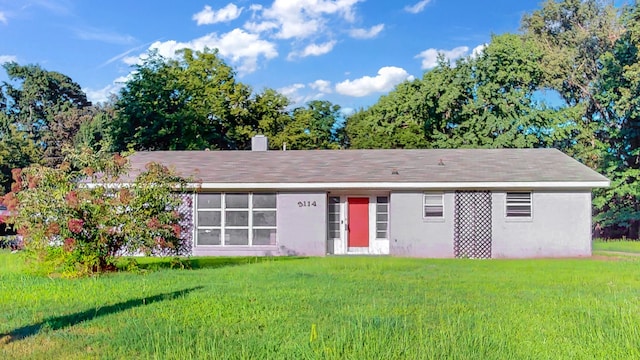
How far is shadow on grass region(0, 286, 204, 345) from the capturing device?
22.4 ft

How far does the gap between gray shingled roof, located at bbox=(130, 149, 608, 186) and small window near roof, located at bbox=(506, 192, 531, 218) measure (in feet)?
2.28

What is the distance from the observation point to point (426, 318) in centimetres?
757

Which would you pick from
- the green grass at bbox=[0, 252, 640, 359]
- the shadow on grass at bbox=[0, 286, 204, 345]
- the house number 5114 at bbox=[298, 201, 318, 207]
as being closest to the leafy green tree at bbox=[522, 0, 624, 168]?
the house number 5114 at bbox=[298, 201, 318, 207]

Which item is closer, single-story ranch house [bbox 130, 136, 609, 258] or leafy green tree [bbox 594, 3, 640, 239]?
single-story ranch house [bbox 130, 136, 609, 258]

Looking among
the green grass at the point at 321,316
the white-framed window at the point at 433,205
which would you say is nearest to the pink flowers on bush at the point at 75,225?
the green grass at the point at 321,316

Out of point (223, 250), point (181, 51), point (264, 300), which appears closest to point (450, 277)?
point (264, 300)

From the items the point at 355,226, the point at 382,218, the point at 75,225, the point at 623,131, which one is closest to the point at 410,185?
the point at 382,218

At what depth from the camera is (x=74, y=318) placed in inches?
304

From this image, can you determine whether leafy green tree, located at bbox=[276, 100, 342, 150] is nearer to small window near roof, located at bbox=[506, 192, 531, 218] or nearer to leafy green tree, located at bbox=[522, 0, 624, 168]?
leafy green tree, located at bbox=[522, 0, 624, 168]

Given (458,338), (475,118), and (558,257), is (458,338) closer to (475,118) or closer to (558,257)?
(558,257)

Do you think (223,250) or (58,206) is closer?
(58,206)

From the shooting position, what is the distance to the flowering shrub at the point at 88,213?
1266cm

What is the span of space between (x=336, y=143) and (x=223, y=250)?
1009 inches

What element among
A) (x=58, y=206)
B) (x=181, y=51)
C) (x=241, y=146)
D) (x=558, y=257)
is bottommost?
(x=558, y=257)
